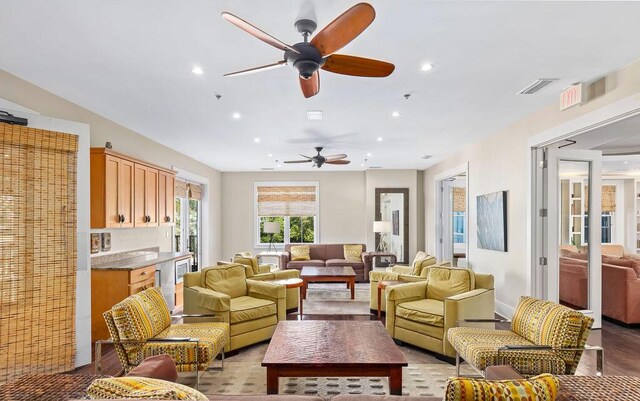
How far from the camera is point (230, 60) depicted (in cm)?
296

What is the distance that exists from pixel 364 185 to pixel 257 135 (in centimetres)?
452

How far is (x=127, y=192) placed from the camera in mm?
4617

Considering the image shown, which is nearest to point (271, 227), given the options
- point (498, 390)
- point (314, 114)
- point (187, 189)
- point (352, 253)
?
point (352, 253)

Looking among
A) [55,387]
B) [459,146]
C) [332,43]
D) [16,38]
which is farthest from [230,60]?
[459,146]

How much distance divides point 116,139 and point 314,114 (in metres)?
2.71

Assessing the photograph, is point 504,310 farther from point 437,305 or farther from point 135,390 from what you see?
point 135,390

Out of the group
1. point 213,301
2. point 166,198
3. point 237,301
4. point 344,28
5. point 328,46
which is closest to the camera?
point 344,28

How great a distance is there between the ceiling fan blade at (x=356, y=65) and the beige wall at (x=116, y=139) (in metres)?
2.97

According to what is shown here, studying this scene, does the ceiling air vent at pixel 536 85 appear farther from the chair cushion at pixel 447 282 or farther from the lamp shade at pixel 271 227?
the lamp shade at pixel 271 227

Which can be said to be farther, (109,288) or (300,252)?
(300,252)

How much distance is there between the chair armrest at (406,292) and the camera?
161 inches

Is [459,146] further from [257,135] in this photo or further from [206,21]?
[206,21]

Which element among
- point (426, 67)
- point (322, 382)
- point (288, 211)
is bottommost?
point (322, 382)

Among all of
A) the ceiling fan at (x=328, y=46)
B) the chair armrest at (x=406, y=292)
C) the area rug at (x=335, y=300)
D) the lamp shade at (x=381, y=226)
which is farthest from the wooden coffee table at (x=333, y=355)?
the lamp shade at (x=381, y=226)
